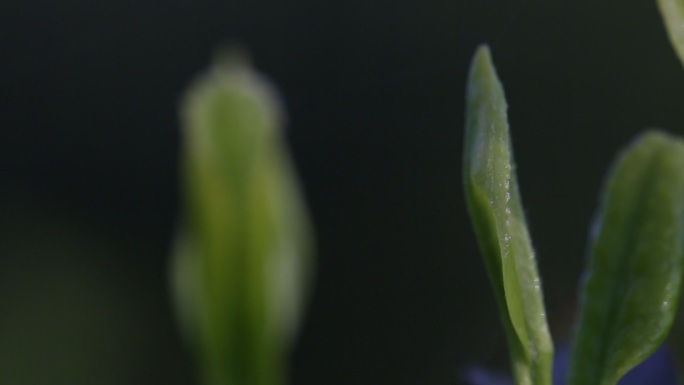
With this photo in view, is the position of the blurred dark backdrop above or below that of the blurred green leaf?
above

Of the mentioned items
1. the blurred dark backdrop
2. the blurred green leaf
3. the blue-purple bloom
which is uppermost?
the blurred dark backdrop

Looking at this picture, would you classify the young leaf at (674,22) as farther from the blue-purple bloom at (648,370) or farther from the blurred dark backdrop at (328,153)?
the blurred dark backdrop at (328,153)

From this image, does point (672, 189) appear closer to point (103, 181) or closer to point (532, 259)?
point (532, 259)

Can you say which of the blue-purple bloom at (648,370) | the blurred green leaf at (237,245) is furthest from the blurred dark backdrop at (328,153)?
the blurred green leaf at (237,245)

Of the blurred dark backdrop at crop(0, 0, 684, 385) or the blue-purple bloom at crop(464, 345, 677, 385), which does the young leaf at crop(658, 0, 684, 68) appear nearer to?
the blue-purple bloom at crop(464, 345, 677, 385)

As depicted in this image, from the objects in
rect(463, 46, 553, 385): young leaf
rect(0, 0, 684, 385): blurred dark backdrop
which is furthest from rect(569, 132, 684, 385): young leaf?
rect(0, 0, 684, 385): blurred dark backdrop

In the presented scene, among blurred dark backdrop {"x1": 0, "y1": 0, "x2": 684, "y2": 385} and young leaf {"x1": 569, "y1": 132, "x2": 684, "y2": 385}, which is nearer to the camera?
young leaf {"x1": 569, "y1": 132, "x2": 684, "y2": 385}

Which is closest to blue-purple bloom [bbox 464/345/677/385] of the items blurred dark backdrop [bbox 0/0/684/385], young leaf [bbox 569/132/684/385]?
young leaf [bbox 569/132/684/385]

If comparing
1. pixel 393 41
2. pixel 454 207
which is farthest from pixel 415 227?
pixel 393 41
